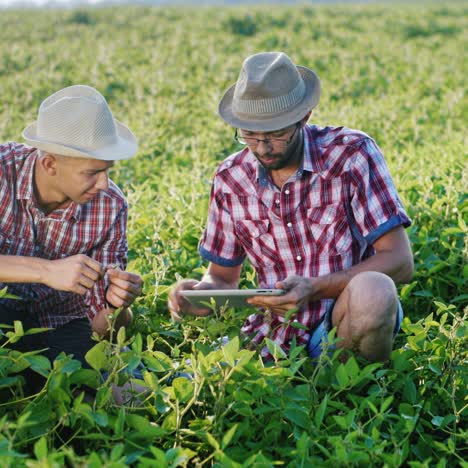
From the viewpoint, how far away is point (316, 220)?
3176mm

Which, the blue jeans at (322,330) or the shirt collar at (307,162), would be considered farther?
the shirt collar at (307,162)

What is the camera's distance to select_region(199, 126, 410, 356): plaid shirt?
3.10m

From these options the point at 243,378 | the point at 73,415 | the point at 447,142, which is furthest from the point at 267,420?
the point at 447,142

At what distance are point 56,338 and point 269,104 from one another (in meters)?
1.21

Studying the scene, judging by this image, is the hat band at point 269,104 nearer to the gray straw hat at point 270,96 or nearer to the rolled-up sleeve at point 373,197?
the gray straw hat at point 270,96

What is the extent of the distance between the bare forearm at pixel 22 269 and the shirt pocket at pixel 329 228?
3.31 ft

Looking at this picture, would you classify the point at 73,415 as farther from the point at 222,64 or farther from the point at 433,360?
the point at 222,64

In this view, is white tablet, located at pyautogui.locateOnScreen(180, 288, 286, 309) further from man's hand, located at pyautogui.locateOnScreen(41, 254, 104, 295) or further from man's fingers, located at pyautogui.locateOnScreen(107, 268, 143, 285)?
man's hand, located at pyautogui.locateOnScreen(41, 254, 104, 295)

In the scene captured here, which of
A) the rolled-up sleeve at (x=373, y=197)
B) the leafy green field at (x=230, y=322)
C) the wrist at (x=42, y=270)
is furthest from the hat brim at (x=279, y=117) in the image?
the wrist at (x=42, y=270)

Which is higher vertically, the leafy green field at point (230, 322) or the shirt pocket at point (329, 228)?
the shirt pocket at point (329, 228)

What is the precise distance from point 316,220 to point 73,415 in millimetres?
1281

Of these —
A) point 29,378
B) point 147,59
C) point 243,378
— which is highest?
point 243,378

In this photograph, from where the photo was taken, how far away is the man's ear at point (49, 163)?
3.02m

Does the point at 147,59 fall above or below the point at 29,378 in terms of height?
below
